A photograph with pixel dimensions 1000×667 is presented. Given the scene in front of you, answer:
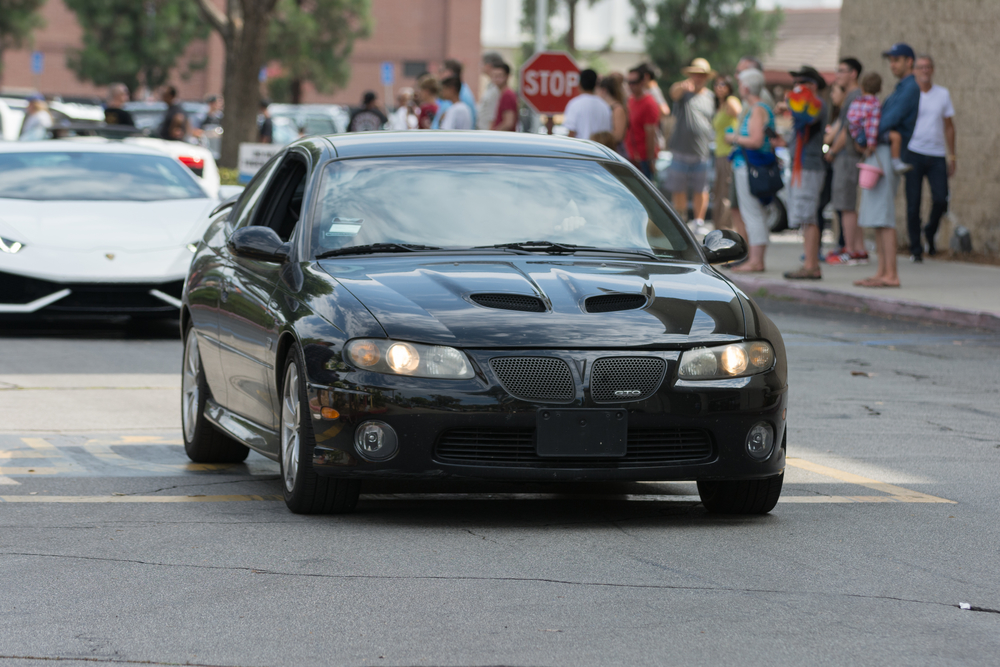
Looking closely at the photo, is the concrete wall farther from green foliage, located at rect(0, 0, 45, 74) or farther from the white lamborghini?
green foliage, located at rect(0, 0, 45, 74)

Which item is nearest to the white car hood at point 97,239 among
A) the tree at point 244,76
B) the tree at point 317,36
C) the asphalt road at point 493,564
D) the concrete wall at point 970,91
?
the asphalt road at point 493,564

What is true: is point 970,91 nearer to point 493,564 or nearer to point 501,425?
point 501,425

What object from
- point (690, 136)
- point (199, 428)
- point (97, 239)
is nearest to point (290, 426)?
point (199, 428)

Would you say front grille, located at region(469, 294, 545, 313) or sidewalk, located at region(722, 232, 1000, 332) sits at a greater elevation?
front grille, located at region(469, 294, 545, 313)

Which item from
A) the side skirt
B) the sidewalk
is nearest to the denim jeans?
the sidewalk

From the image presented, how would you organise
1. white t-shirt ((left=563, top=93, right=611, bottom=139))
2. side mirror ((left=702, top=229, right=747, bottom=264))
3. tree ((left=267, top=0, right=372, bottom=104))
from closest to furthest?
side mirror ((left=702, top=229, right=747, bottom=264)) → white t-shirt ((left=563, top=93, right=611, bottom=139)) → tree ((left=267, top=0, right=372, bottom=104))

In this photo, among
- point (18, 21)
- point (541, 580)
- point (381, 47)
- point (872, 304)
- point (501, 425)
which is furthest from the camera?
point (381, 47)

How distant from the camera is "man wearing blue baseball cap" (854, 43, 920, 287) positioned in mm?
15133

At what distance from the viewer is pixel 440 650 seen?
170 inches

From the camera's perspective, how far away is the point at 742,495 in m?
6.23

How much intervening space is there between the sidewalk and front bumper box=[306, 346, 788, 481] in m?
8.28

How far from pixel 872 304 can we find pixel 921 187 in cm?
403

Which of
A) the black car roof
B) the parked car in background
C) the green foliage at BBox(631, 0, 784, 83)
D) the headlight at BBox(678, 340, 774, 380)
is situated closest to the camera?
the headlight at BBox(678, 340, 774, 380)

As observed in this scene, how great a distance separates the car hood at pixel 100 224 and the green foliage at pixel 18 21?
53.4 meters
